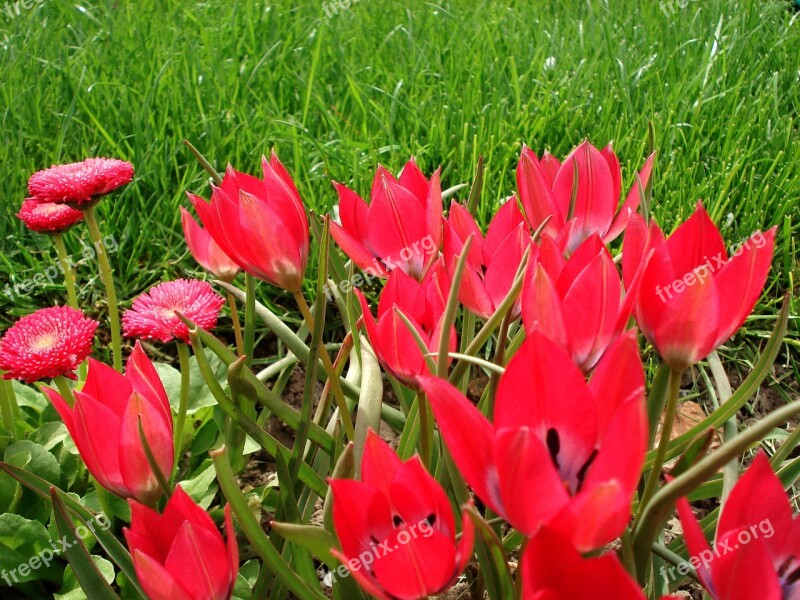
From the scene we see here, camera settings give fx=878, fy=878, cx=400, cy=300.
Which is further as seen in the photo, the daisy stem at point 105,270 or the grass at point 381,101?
the grass at point 381,101

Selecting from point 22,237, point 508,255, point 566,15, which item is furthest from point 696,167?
point 22,237

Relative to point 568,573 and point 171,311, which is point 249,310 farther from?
point 568,573

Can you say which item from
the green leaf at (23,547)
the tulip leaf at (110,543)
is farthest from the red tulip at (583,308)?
the green leaf at (23,547)

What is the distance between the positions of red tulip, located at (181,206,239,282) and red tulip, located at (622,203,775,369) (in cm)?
57

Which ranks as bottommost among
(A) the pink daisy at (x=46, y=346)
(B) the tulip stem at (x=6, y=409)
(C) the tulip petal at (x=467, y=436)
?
(B) the tulip stem at (x=6, y=409)

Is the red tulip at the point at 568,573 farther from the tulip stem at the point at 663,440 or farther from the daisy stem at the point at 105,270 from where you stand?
the daisy stem at the point at 105,270

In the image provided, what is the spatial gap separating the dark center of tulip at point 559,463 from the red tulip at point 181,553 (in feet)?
0.80

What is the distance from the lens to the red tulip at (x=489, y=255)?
797 mm

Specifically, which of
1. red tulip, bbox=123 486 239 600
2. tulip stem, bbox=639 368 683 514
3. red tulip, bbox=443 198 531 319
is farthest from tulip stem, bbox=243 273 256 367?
tulip stem, bbox=639 368 683 514

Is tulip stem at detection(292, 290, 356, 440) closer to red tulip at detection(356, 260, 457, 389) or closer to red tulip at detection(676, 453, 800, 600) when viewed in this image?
red tulip at detection(356, 260, 457, 389)

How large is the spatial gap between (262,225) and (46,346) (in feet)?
1.38

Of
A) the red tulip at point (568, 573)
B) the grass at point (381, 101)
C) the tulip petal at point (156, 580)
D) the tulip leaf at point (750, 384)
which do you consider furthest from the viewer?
the grass at point (381, 101)

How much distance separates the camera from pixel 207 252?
1.13 metres

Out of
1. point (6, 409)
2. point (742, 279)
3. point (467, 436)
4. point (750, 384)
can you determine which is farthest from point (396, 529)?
point (6, 409)
